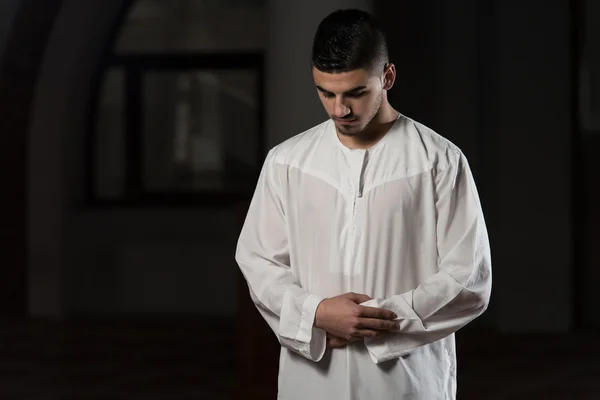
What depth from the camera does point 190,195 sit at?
10000 millimetres

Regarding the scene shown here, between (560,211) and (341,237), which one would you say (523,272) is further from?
(341,237)

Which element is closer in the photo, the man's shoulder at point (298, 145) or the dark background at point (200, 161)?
the man's shoulder at point (298, 145)

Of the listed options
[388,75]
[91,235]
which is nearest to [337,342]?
[388,75]

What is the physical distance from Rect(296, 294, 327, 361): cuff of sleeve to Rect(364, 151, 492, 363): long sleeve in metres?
0.10

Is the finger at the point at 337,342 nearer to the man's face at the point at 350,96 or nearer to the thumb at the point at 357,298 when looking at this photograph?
the thumb at the point at 357,298

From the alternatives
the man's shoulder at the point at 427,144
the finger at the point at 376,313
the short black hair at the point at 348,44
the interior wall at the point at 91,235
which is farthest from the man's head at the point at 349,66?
the interior wall at the point at 91,235

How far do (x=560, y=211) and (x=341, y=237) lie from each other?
22.4 ft

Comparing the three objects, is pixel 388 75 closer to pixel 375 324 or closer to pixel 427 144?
pixel 427 144

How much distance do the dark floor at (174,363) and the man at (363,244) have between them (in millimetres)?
3930

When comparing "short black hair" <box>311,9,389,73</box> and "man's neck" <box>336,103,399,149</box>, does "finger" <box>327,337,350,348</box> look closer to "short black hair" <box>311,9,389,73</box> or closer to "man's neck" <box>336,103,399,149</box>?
"man's neck" <box>336,103,399,149</box>

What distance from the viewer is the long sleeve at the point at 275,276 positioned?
209 cm

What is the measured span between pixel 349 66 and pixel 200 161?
8.12 m

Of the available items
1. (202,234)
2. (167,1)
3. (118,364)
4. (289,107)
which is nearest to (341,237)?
(289,107)

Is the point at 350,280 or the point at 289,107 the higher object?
the point at 289,107
